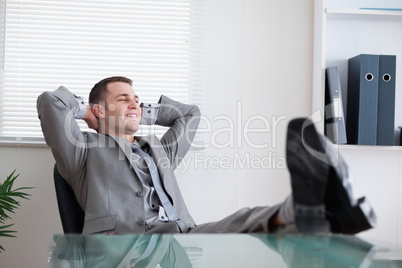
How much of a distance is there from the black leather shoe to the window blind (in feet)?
5.50

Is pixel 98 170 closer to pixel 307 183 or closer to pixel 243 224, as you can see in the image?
pixel 243 224

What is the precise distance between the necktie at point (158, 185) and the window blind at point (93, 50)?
47 centimetres

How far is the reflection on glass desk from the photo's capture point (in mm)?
1070

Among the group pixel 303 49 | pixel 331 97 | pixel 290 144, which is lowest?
pixel 290 144

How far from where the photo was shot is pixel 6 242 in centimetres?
284

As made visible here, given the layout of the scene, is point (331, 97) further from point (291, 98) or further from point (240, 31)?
point (240, 31)

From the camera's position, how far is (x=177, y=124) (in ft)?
8.79

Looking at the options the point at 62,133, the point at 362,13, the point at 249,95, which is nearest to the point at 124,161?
the point at 62,133

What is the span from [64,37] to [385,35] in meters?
1.69

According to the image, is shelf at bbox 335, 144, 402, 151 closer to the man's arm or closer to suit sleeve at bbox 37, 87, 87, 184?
the man's arm

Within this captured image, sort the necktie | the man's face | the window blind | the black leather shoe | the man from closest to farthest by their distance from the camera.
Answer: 1. the black leather shoe
2. the man
3. the necktie
4. the man's face
5. the window blind

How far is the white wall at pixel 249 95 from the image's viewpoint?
294 centimetres

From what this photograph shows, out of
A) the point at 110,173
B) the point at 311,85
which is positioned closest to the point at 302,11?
the point at 311,85

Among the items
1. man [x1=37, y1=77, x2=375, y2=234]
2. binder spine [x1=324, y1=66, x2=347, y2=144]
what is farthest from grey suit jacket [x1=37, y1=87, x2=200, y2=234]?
binder spine [x1=324, y1=66, x2=347, y2=144]
